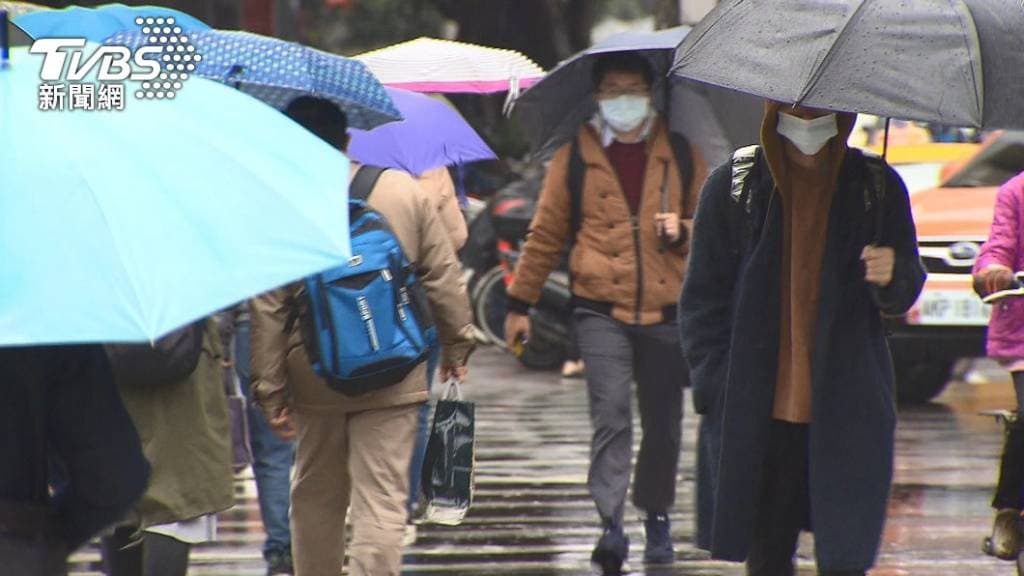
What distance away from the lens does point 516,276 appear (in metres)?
7.57

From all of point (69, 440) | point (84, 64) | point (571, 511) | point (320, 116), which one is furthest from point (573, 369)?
point (84, 64)

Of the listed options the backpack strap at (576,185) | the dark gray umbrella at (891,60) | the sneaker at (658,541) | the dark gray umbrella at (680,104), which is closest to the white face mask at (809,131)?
the dark gray umbrella at (891,60)

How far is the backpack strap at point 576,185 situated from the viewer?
24.6 ft

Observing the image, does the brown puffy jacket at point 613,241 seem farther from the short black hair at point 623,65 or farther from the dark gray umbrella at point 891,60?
the dark gray umbrella at point 891,60

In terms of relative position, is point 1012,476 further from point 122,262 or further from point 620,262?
point 122,262

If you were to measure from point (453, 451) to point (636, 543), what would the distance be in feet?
7.01

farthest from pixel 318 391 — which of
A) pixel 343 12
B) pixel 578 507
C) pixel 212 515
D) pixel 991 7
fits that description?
pixel 343 12

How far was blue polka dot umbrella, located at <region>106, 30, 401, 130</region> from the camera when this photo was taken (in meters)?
5.88

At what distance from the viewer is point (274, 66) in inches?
239

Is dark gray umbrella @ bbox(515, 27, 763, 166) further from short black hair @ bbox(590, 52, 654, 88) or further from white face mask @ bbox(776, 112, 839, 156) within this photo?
white face mask @ bbox(776, 112, 839, 156)

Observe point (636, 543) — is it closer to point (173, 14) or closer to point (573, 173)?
point (573, 173)

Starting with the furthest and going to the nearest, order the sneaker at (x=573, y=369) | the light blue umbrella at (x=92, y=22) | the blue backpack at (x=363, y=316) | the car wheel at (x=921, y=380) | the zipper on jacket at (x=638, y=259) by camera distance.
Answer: the sneaker at (x=573, y=369) → the car wheel at (x=921, y=380) → the zipper on jacket at (x=638, y=259) → the light blue umbrella at (x=92, y=22) → the blue backpack at (x=363, y=316)

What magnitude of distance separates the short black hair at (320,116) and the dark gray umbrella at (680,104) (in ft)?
7.07

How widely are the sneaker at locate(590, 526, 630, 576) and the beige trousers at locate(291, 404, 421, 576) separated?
162 cm
